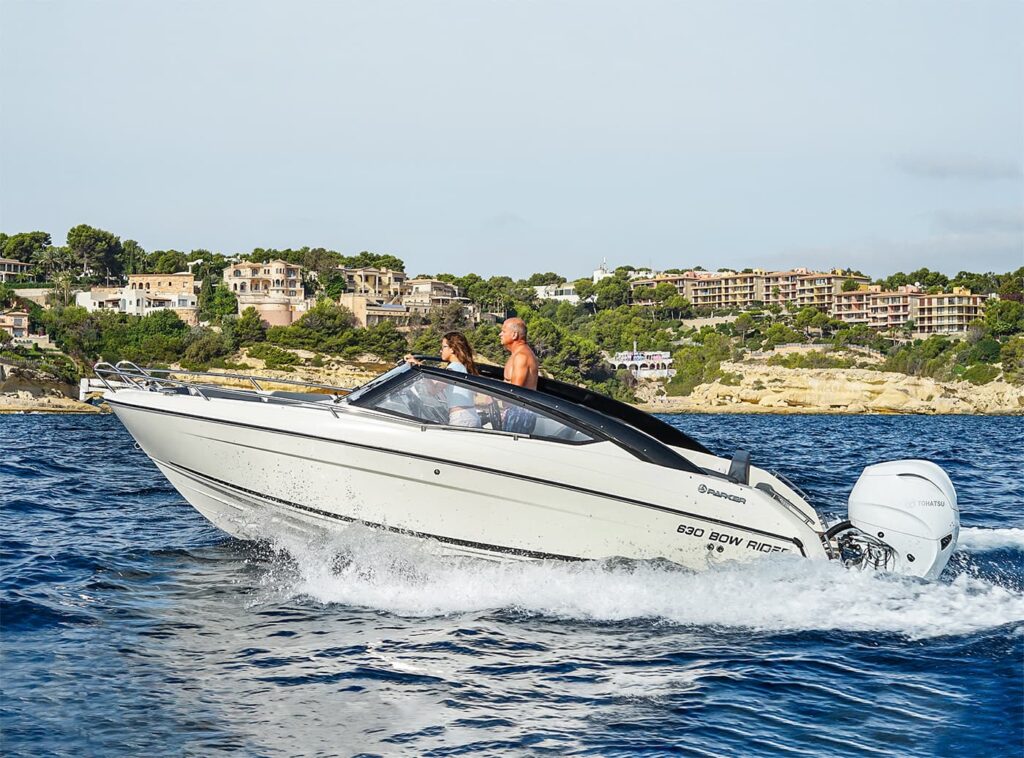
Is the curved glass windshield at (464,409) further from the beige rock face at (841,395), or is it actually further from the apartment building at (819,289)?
the apartment building at (819,289)

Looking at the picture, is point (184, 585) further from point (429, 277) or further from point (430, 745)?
point (429, 277)

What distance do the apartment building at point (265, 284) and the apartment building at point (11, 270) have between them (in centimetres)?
2426

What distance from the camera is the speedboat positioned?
702 centimetres

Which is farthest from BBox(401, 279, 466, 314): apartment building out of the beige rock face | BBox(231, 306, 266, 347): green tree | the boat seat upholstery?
the boat seat upholstery

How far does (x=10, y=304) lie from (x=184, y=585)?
10400 centimetres

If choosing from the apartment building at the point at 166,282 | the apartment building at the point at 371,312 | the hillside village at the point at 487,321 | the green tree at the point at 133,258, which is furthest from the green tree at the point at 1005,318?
the green tree at the point at 133,258

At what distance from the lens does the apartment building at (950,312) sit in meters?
120

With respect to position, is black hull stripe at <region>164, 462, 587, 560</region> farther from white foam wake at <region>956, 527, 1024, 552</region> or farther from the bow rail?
white foam wake at <region>956, 527, 1024, 552</region>

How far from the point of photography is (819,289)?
144 meters

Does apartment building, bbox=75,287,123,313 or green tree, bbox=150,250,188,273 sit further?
green tree, bbox=150,250,188,273

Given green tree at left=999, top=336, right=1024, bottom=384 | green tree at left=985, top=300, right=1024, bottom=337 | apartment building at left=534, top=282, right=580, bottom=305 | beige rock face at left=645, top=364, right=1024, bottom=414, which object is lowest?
beige rock face at left=645, top=364, right=1024, bottom=414

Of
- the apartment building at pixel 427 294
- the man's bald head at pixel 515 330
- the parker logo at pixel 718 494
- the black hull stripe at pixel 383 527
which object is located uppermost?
the apartment building at pixel 427 294

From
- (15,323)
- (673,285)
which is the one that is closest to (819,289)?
(673,285)

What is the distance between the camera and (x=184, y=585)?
24.5ft
